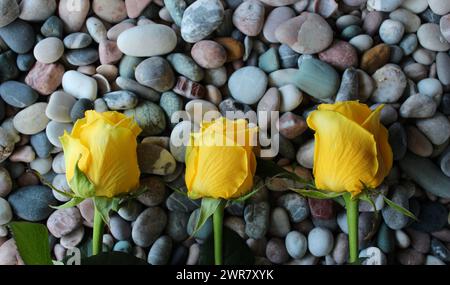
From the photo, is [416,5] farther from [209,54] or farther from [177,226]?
[177,226]

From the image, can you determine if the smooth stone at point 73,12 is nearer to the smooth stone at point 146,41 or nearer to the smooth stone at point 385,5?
the smooth stone at point 146,41

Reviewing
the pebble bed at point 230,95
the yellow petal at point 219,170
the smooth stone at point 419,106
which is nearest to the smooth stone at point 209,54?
the pebble bed at point 230,95

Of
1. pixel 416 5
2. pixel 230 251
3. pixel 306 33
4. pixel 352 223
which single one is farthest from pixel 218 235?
pixel 416 5

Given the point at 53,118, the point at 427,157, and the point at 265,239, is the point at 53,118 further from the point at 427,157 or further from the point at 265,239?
the point at 427,157

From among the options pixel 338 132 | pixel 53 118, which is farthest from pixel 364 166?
pixel 53 118

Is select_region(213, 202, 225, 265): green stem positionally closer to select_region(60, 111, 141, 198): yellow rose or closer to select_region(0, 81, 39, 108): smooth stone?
select_region(60, 111, 141, 198): yellow rose
